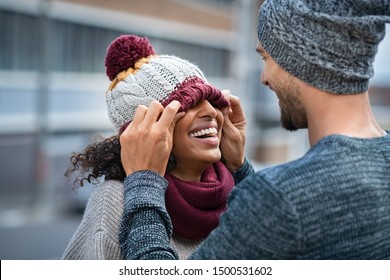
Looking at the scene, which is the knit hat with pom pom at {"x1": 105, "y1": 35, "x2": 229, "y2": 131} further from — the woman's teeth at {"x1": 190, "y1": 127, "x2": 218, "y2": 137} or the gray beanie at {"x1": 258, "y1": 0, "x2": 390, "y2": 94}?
the gray beanie at {"x1": 258, "y1": 0, "x2": 390, "y2": 94}

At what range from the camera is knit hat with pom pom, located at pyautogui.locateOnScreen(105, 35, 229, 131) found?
102 inches

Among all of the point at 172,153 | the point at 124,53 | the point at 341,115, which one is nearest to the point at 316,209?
the point at 341,115

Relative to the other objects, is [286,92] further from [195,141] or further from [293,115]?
[195,141]

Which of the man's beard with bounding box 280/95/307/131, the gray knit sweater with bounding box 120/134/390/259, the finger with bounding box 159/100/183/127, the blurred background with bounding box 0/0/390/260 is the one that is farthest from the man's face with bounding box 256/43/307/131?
the blurred background with bounding box 0/0/390/260

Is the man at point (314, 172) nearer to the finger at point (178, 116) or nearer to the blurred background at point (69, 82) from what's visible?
the finger at point (178, 116)

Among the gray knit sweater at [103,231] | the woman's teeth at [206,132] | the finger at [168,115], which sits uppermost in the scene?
the finger at [168,115]

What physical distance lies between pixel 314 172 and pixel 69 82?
2296 cm

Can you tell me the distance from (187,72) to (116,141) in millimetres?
369

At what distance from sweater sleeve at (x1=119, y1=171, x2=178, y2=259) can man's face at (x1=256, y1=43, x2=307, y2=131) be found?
0.45 m

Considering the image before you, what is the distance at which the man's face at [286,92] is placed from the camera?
6.79ft

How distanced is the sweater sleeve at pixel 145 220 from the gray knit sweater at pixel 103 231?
6 cm

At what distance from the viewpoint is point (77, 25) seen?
79.6 feet

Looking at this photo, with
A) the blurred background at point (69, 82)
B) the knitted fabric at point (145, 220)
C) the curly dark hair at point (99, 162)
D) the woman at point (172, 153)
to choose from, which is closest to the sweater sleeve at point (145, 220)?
the knitted fabric at point (145, 220)

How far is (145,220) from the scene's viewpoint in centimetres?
218
